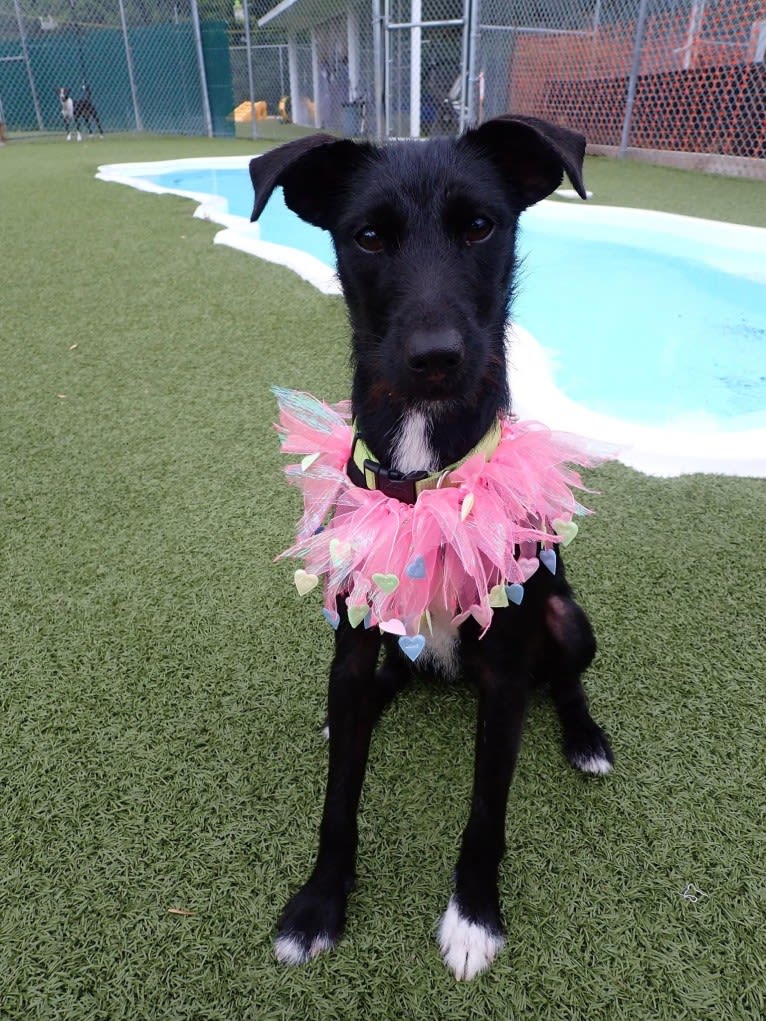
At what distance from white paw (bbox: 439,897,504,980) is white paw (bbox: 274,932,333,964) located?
9.7 inches

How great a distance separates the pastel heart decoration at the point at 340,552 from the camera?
139 cm

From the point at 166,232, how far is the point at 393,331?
22.4 feet

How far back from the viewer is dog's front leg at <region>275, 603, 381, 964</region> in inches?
57.7

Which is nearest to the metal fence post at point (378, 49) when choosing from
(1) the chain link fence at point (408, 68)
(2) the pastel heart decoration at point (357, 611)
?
(1) the chain link fence at point (408, 68)

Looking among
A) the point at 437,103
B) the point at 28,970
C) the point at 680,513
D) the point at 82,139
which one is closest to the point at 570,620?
the point at 680,513

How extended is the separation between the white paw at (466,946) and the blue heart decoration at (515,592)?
683 millimetres

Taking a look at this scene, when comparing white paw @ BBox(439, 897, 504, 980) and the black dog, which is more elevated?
the black dog

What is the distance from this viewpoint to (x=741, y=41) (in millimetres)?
9859

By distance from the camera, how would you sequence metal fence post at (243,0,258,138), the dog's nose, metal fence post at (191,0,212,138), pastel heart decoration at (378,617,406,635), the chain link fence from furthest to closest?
metal fence post at (191,0,212,138) < metal fence post at (243,0,258,138) < the chain link fence < pastel heart decoration at (378,617,406,635) < the dog's nose

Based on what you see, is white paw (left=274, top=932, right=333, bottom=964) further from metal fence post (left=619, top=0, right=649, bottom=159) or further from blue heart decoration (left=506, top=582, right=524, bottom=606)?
metal fence post (left=619, top=0, right=649, bottom=159)

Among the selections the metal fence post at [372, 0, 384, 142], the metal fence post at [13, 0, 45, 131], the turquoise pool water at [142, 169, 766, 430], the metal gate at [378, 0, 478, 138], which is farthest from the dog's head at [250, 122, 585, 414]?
the metal fence post at [13, 0, 45, 131]

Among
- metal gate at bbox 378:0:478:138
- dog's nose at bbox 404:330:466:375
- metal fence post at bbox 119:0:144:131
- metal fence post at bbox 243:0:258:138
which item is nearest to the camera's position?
dog's nose at bbox 404:330:466:375

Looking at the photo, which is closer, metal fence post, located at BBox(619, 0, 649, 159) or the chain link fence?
the chain link fence

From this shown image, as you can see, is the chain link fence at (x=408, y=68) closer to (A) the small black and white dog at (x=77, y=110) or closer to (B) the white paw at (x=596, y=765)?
(A) the small black and white dog at (x=77, y=110)
